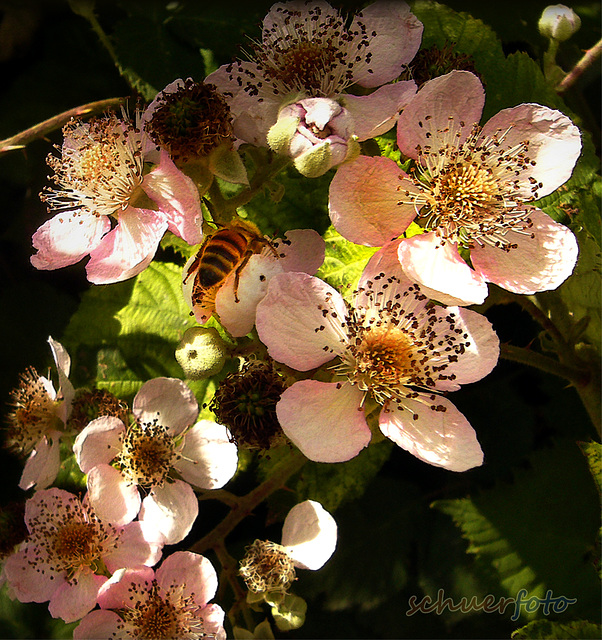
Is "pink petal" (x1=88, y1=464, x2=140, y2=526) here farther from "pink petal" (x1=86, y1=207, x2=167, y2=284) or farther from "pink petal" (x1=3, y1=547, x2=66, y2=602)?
"pink petal" (x1=86, y1=207, x2=167, y2=284)

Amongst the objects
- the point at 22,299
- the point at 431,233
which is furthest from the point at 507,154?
the point at 22,299

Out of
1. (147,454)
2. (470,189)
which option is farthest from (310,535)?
(470,189)

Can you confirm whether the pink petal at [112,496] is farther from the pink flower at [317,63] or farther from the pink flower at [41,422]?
the pink flower at [317,63]

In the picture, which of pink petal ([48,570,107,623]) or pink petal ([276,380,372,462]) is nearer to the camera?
pink petal ([276,380,372,462])

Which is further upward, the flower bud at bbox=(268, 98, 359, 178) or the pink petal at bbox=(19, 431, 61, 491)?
the flower bud at bbox=(268, 98, 359, 178)

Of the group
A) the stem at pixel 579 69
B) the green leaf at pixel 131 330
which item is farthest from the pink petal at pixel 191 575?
the stem at pixel 579 69

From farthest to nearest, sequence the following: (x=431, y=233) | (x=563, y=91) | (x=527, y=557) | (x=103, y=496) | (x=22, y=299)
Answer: (x=22, y=299) < (x=527, y=557) < (x=563, y=91) < (x=103, y=496) < (x=431, y=233)

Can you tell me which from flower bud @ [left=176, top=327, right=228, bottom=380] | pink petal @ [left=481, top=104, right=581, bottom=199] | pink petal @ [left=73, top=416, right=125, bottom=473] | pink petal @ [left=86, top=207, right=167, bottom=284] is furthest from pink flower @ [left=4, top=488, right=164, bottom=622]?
pink petal @ [left=481, top=104, right=581, bottom=199]

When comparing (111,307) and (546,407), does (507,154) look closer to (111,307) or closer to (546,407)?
(546,407)
